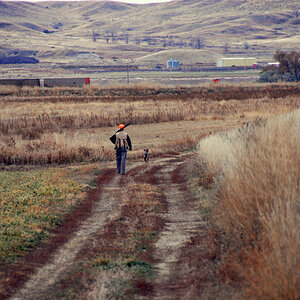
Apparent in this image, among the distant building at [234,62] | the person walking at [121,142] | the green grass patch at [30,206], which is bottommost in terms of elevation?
the green grass patch at [30,206]

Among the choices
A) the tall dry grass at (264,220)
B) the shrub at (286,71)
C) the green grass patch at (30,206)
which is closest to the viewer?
the tall dry grass at (264,220)

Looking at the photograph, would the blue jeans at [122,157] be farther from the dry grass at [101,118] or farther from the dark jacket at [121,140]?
the dry grass at [101,118]

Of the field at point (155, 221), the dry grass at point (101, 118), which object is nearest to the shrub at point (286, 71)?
the dry grass at point (101, 118)

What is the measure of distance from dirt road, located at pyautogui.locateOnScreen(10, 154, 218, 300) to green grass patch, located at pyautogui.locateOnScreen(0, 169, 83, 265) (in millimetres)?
600

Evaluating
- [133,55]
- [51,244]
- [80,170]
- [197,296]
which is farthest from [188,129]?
[133,55]

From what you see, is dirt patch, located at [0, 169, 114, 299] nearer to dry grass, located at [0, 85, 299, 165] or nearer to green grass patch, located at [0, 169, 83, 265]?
green grass patch, located at [0, 169, 83, 265]

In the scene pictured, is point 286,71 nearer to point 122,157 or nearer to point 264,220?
point 122,157

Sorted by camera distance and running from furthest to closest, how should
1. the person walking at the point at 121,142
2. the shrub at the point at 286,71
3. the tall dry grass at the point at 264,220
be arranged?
the shrub at the point at 286,71 < the person walking at the point at 121,142 < the tall dry grass at the point at 264,220

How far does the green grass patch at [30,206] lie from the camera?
888cm

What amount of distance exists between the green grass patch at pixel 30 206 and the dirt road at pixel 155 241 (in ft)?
1.97

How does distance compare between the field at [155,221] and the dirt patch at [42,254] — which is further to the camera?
the dirt patch at [42,254]

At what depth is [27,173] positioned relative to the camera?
679 inches

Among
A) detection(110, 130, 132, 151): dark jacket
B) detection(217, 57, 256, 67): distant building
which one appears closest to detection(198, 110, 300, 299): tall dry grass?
detection(110, 130, 132, 151): dark jacket

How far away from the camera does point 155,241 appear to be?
29.5ft
